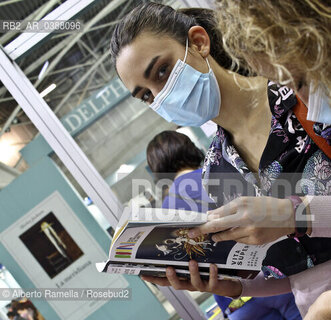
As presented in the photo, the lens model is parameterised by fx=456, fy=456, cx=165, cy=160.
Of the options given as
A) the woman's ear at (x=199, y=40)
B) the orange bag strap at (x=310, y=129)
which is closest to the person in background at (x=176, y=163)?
the woman's ear at (x=199, y=40)

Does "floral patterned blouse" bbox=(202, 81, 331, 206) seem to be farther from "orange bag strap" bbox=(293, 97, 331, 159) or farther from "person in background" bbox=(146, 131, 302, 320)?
"person in background" bbox=(146, 131, 302, 320)

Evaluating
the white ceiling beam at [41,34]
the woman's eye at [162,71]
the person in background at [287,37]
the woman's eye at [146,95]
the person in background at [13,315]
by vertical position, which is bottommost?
the person in background at [13,315]

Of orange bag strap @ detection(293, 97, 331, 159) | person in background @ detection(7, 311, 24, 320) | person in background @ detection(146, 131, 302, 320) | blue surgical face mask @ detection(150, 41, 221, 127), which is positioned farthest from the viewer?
person in background @ detection(7, 311, 24, 320)

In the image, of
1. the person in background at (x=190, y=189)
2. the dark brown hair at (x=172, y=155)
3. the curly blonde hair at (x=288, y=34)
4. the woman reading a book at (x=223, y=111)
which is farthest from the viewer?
the dark brown hair at (x=172, y=155)

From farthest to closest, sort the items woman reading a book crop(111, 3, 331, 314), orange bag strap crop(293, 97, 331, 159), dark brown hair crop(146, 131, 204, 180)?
dark brown hair crop(146, 131, 204, 180)
woman reading a book crop(111, 3, 331, 314)
orange bag strap crop(293, 97, 331, 159)

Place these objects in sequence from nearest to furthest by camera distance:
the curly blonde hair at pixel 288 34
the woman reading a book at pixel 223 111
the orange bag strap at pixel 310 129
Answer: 1. the curly blonde hair at pixel 288 34
2. the orange bag strap at pixel 310 129
3. the woman reading a book at pixel 223 111

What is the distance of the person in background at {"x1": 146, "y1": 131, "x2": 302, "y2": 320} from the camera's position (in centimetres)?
196

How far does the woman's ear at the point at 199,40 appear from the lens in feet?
5.17

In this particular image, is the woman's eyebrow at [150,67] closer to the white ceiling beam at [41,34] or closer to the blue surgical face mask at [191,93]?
the blue surgical face mask at [191,93]

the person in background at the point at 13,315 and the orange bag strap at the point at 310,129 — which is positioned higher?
the orange bag strap at the point at 310,129

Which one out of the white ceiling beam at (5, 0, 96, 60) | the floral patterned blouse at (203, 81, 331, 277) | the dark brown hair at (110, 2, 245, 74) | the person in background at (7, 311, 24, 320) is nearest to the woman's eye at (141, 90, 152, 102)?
the dark brown hair at (110, 2, 245, 74)

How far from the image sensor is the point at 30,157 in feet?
8.41

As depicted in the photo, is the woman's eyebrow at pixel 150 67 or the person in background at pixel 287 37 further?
the woman's eyebrow at pixel 150 67

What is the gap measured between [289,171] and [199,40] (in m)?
0.57
